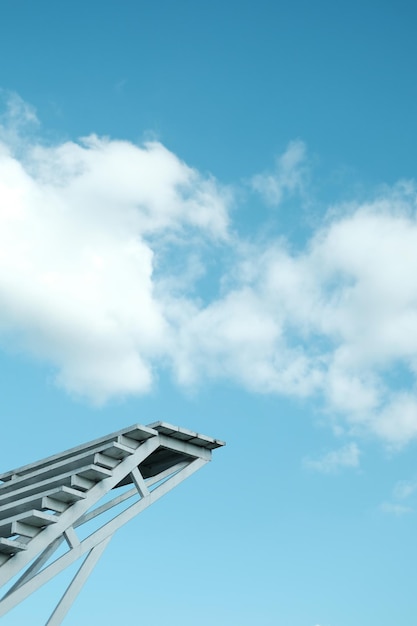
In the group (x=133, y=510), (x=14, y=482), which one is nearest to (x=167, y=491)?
(x=133, y=510)

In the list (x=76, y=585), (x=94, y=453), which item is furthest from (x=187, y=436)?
(x=76, y=585)

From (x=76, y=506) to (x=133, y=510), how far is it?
1.12 m

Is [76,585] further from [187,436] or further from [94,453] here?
[187,436]

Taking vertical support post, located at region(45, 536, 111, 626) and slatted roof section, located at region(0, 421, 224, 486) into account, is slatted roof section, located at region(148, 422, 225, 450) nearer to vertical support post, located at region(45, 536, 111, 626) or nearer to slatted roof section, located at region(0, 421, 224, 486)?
slatted roof section, located at region(0, 421, 224, 486)

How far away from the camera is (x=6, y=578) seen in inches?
444

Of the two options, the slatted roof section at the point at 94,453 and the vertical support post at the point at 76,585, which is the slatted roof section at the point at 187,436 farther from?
the vertical support post at the point at 76,585

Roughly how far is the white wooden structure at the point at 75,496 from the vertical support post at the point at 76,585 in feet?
0.05

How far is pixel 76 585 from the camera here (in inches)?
474

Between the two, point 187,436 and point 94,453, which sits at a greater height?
point 187,436

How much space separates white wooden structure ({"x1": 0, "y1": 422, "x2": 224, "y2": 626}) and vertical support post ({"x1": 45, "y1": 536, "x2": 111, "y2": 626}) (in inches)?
Answer: 0.6

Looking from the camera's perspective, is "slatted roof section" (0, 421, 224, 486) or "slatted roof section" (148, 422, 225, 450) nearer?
"slatted roof section" (0, 421, 224, 486)

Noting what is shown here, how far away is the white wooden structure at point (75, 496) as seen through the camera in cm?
1150

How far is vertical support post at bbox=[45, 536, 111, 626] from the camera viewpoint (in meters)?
11.8

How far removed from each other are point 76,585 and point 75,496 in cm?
137
